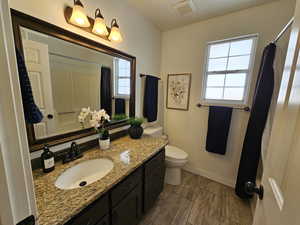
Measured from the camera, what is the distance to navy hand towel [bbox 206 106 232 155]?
6.41ft

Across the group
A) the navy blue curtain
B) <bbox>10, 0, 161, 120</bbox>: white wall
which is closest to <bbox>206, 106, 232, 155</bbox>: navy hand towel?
the navy blue curtain

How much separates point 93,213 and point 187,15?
2.45 m

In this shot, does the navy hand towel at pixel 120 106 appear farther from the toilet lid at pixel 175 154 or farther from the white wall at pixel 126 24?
the toilet lid at pixel 175 154

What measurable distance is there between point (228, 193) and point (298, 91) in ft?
6.58

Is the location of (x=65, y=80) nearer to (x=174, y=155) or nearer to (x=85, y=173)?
(x=85, y=173)

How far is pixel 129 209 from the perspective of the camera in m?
1.11

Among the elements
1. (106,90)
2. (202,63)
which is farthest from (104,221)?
(202,63)

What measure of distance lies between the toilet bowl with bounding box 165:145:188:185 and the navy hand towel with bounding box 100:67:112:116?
3.73 ft

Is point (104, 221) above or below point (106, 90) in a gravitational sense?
below

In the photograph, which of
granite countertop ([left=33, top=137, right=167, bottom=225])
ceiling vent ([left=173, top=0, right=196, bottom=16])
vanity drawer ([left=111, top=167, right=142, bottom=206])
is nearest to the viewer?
granite countertop ([left=33, top=137, right=167, bottom=225])

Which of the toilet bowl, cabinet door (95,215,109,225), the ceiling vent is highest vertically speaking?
the ceiling vent

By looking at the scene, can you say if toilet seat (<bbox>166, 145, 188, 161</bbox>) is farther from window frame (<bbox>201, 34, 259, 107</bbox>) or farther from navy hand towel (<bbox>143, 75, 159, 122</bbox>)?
window frame (<bbox>201, 34, 259, 107</bbox>)

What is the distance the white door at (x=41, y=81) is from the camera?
0.94 metres

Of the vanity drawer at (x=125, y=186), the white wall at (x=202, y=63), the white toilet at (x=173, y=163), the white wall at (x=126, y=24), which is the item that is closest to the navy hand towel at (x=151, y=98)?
the white wall at (x=126, y=24)
